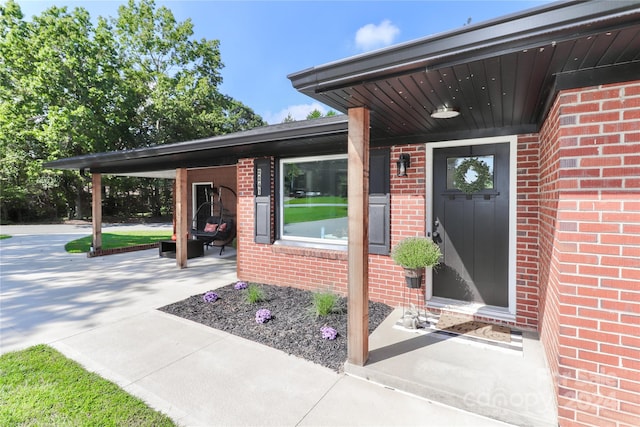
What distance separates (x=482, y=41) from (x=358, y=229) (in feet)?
5.12

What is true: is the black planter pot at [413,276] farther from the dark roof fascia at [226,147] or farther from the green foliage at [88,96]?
the green foliage at [88,96]

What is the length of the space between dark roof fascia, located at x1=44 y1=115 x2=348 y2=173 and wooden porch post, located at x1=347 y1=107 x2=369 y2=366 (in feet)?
3.14

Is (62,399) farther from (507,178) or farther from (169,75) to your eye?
(169,75)

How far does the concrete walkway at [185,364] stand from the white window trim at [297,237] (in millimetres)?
1432

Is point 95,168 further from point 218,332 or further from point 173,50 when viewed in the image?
point 173,50

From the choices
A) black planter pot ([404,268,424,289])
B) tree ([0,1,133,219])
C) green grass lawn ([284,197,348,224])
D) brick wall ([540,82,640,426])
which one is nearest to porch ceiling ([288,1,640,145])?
brick wall ([540,82,640,426])

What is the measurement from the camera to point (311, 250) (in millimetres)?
4867

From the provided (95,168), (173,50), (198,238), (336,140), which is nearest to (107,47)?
(173,50)

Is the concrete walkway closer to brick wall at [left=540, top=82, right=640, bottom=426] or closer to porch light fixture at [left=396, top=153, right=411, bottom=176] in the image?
brick wall at [left=540, top=82, right=640, bottom=426]

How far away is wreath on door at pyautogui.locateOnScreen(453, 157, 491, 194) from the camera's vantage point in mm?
3697

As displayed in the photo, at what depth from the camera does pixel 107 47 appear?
63.0ft

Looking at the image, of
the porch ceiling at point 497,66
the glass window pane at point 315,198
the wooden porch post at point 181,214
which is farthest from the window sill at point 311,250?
the wooden porch post at point 181,214

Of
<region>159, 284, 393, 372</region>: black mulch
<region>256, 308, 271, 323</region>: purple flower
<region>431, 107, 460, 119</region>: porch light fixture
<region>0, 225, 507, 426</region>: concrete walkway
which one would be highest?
<region>431, 107, 460, 119</region>: porch light fixture

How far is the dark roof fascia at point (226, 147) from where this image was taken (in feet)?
12.8
